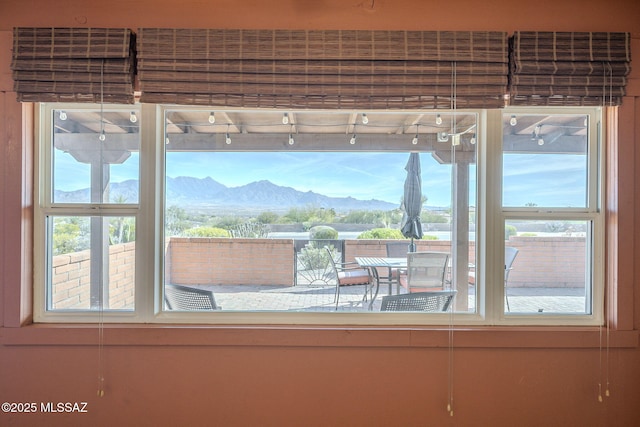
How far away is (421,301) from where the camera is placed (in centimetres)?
184

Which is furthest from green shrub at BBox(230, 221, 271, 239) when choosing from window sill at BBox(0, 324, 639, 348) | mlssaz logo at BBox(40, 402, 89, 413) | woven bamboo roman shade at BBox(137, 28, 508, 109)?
mlssaz logo at BBox(40, 402, 89, 413)

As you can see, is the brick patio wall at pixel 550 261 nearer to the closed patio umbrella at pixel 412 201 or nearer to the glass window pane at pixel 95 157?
the closed patio umbrella at pixel 412 201

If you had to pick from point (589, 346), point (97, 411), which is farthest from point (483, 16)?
point (97, 411)

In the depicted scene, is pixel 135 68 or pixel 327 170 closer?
pixel 135 68

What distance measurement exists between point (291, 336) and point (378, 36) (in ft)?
5.39

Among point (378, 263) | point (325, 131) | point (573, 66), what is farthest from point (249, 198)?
point (573, 66)

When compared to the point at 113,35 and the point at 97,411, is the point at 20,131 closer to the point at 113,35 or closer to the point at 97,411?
the point at 113,35

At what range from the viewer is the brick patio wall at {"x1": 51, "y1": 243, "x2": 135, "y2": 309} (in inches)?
70.7

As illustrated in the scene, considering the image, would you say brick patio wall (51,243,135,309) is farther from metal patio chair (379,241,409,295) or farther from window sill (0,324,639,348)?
metal patio chair (379,241,409,295)

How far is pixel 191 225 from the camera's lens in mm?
1868

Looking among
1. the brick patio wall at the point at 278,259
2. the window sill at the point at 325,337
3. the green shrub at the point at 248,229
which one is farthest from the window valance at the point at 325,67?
the window sill at the point at 325,337

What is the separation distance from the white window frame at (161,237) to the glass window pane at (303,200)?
0.07 metres

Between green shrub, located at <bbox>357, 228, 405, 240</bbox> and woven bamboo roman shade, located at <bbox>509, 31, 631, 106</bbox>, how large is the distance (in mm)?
946

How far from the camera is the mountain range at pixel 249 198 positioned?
1.86m
